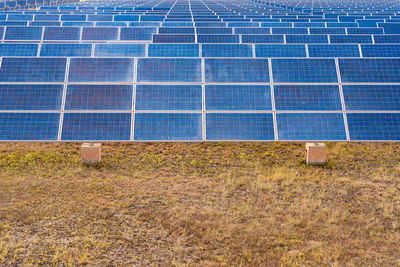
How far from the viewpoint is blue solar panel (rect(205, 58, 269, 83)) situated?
37.3 feet

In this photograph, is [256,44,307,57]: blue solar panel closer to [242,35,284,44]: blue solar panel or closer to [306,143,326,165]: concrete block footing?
[242,35,284,44]: blue solar panel

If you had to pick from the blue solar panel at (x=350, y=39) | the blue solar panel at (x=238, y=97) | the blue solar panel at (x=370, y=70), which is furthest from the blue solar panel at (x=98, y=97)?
the blue solar panel at (x=350, y=39)

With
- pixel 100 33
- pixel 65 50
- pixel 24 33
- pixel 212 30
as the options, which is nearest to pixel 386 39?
pixel 212 30

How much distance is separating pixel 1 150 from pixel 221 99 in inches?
287

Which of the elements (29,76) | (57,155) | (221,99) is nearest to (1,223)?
(57,155)

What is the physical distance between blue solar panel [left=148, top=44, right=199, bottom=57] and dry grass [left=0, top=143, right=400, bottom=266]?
17.8 feet

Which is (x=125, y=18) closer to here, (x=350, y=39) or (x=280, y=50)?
(x=280, y=50)

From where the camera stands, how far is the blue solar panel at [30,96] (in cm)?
1054

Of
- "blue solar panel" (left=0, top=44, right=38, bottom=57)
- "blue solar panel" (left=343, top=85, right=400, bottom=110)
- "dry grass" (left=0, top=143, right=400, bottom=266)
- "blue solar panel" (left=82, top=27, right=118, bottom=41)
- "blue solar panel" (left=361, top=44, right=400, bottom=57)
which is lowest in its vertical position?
→ "dry grass" (left=0, top=143, right=400, bottom=266)

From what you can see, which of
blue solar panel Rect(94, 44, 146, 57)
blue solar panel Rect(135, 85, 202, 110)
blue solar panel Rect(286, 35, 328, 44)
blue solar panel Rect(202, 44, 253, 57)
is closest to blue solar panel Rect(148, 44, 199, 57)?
blue solar panel Rect(202, 44, 253, 57)

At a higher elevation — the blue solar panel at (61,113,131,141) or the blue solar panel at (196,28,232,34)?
the blue solar panel at (196,28,232,34)

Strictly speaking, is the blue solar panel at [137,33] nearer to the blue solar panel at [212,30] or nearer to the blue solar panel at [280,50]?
the blue solar panel at [212,30]

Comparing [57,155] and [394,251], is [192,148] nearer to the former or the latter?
[57,155]

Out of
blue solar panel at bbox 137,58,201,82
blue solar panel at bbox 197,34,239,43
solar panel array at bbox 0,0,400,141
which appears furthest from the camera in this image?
blue solar panel at bbox 197,34,239,43
